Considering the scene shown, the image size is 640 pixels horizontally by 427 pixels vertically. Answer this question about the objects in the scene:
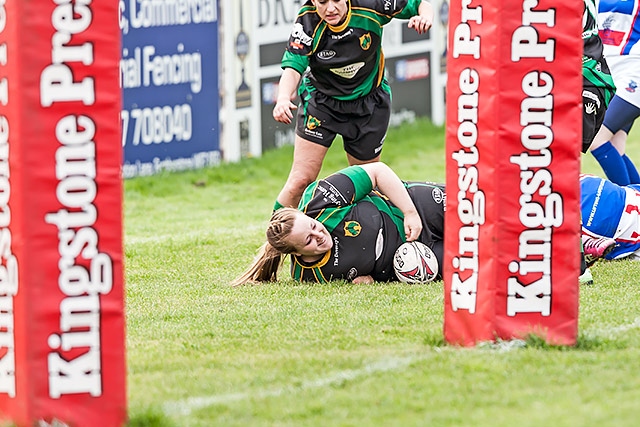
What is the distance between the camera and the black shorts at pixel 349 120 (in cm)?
777

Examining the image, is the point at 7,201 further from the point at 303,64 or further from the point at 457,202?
the point at 303,64

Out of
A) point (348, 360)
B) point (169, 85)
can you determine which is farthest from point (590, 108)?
point (169, 85)

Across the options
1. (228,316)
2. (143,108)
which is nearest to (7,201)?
(228,316)

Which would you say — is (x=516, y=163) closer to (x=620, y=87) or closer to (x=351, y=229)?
(x=351, y=229)

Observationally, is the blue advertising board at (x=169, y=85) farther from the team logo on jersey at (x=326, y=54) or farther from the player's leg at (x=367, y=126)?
the team logo on jersey at (x=326, y=54)

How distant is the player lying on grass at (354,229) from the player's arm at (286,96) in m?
0.46

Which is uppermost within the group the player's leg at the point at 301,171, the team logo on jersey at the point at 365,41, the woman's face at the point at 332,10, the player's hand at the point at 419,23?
the woman's face at the point at 332,10

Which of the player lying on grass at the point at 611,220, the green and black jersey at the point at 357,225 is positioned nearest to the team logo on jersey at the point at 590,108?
the player lying on grass at the point at 611,220

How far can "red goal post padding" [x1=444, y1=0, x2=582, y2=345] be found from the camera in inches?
183

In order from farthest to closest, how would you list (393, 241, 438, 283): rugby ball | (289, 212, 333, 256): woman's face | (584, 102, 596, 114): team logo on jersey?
(584, 102, 596, 114): team logo on jersey
(393, 241, 438, 283): rugby ball
(289, 212, 333, 256): woman's face

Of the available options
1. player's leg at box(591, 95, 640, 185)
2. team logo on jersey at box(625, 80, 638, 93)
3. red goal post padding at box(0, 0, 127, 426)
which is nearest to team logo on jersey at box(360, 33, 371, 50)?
player's leg at box(591, 95, 640, 185)

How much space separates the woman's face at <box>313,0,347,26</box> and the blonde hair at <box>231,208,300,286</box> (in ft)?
4.21

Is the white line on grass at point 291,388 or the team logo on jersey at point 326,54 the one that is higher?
the team logo on jersey at point 326,54

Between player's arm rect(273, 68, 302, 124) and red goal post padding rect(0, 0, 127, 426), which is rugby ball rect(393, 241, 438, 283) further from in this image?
red goal post padding rect(0, 0, 127, 426)
